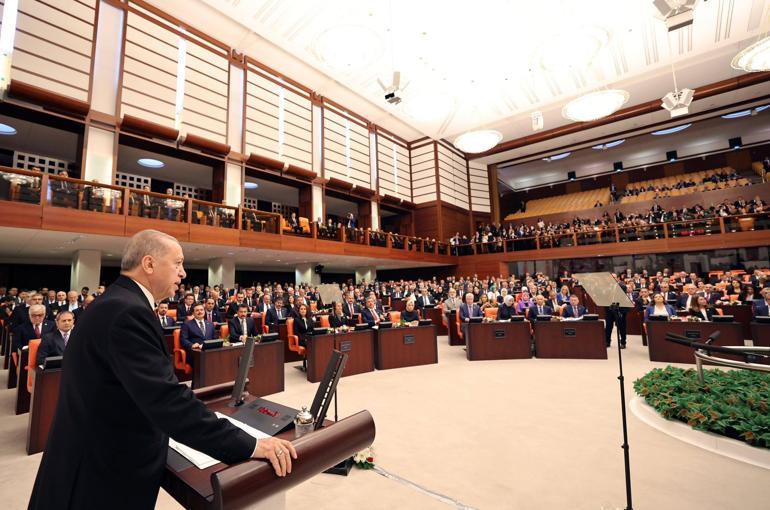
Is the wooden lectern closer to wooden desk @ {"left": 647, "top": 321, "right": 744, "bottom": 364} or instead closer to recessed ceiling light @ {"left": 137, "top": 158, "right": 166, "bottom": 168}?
wooden desk @ {"left": 647, "top": 321, "right": 744, "bottom": 364}

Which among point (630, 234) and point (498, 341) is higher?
point (630, 234)

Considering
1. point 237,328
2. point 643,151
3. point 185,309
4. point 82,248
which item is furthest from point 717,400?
point 643,151

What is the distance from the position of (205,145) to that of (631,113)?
17.9m

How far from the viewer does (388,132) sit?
64.1ft

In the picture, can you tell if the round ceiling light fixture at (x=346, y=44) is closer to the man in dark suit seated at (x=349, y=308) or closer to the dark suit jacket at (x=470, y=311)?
the man in dark suit seated at (x=349, y=308)

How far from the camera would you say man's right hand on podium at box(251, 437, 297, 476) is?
1039 millimetres

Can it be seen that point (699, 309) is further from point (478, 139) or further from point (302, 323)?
point (478, 139)

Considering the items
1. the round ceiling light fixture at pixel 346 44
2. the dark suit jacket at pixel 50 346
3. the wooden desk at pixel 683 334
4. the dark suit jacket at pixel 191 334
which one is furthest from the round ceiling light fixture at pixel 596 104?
the dark suit jacket at pixel 50 346

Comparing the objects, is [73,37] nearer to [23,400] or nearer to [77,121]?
[77,121]

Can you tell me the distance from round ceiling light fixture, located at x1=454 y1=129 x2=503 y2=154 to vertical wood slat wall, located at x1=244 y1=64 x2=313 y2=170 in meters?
6.28

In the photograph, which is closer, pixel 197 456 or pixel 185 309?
pixel 197 456

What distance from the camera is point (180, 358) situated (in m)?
5.49

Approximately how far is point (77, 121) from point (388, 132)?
13.3 metres

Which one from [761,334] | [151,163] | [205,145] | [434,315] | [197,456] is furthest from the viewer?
[151,163]
